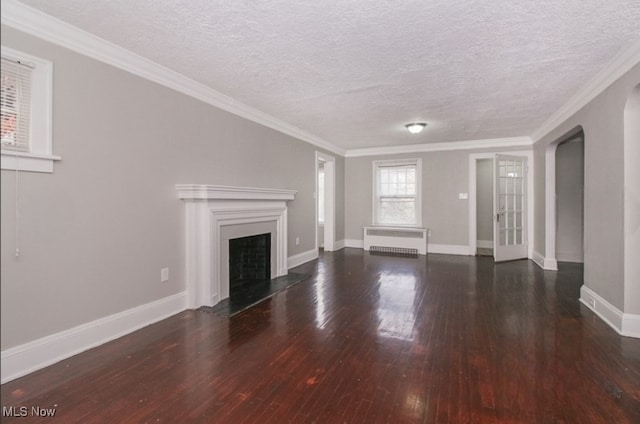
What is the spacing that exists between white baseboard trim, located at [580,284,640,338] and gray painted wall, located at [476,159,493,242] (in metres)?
4.10

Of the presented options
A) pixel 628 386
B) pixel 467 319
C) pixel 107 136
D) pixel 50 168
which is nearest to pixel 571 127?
pixel 467 319

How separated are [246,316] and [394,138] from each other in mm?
4525

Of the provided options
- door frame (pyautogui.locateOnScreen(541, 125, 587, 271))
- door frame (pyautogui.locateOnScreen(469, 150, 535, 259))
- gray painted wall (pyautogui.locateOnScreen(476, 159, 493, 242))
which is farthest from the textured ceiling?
gray painted wall (pyautogui.locateOnScreen(476, 159, 493, 242))

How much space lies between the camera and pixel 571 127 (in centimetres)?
398

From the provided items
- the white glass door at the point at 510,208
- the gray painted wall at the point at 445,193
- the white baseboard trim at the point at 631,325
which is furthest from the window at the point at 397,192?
the white baseboard trim at the point at 631,325

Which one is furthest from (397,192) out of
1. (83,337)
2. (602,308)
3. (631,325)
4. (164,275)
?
(83,337)

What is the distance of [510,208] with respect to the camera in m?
A: 5.97

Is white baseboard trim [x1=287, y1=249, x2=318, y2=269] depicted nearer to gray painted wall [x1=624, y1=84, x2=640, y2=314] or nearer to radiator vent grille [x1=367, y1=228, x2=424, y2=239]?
radiator vent grille [x1=367, y1=228, x2=424, y2=239]

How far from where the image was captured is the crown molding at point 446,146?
6.12 metres

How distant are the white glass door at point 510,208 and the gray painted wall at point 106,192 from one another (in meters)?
5.04

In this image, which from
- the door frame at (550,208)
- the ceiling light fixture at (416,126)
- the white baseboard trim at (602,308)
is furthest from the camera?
the door frame at (550,208)

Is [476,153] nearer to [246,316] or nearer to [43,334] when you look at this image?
[246,316]

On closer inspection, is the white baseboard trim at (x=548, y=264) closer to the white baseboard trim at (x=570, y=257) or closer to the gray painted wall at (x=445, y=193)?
the white baseboard trim at (x=570, y=257)

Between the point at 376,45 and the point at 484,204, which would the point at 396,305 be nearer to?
the point at 376,45
